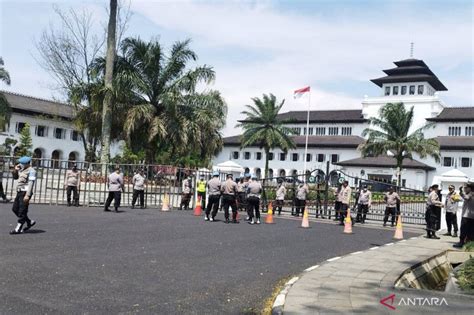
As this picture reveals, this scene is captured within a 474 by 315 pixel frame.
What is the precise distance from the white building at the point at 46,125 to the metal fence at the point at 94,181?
129ft

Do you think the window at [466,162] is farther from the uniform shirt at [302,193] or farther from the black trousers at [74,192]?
the black trousers at [74,192]

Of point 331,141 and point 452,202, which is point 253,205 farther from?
point 331,141

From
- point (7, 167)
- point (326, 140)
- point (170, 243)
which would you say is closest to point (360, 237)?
point (170, 243)

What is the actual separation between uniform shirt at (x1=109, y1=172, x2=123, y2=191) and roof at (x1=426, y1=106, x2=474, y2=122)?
5062 cm

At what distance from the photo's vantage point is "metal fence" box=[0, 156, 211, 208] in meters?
18.4

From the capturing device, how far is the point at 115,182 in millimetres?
17125

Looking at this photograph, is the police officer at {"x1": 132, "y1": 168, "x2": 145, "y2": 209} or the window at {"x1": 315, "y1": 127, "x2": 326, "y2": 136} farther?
the window at {"x1": 315, "y1": 127, "x2": 326, "y2": 136}

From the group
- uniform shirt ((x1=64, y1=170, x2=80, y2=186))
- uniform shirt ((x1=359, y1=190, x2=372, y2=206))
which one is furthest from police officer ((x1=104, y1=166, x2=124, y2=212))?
uniform shirt ((x1=359, y1=190, x2=372, y2=206))

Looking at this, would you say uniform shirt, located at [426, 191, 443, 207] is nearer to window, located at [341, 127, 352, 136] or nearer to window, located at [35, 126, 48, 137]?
window, located at [341, 127, 352, 136]

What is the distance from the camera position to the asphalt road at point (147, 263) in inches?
228

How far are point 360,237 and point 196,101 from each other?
680 inches

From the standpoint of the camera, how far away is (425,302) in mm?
6227

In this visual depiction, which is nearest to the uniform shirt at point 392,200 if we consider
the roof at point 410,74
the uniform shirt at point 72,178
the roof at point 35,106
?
the uniform shirt at point 72,178

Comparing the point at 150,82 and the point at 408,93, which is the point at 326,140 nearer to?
the point at 408,93
